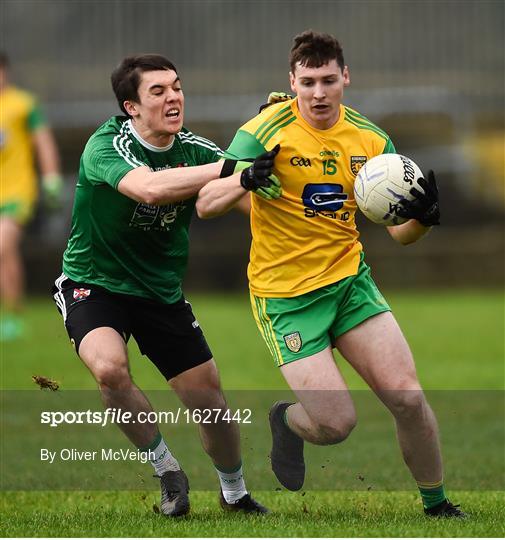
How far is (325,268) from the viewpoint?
591cm

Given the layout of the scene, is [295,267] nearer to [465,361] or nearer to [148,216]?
[148,216]

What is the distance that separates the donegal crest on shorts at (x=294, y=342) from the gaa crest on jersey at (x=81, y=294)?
1.07 metres

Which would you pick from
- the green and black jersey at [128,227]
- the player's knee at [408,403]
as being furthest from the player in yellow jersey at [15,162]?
the player's knee at [408,403]

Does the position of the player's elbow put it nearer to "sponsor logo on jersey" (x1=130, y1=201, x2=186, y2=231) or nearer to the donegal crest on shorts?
"sponsor logo on jersey" (x1=130, y1=201, x2=186, y2=231)

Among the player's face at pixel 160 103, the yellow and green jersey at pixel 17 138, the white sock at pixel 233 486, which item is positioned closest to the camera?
the player's face at pixel 160 103

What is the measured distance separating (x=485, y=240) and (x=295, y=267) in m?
13.8

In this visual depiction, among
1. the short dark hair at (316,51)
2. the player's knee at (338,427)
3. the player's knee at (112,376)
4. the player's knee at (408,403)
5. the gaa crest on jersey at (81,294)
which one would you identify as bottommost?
the player's knee at (338,427)

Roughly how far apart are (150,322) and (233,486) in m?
0.97

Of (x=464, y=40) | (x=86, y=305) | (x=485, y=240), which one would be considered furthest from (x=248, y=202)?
(x=464, y=40)

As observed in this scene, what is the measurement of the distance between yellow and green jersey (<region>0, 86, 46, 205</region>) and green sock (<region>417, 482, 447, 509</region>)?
8159 millimetres

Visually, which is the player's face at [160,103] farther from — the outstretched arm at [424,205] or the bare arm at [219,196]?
the outstretched arm at [424,205]

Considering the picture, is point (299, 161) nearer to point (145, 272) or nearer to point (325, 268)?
point (325, 268)

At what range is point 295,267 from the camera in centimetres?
594

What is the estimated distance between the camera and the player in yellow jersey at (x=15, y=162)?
12.8m
